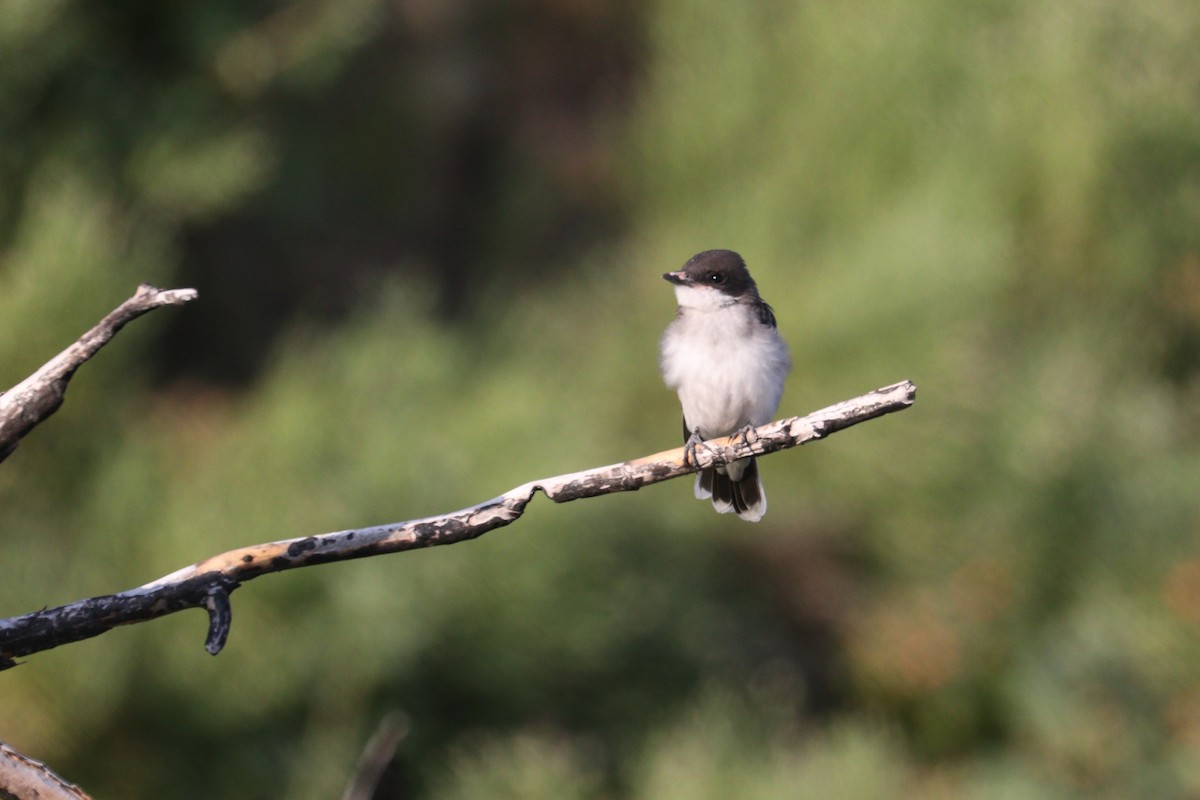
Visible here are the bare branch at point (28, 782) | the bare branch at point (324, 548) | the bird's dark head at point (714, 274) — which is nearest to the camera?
the bare branch at point (28, 782)

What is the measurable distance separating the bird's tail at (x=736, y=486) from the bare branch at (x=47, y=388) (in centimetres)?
147

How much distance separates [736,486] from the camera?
2.57 m

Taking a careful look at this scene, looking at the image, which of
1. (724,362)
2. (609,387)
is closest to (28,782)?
(724,362)

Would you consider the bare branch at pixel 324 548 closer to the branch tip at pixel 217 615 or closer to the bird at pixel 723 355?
the branch tip at pixel 217 615

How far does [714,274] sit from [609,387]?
266 cm

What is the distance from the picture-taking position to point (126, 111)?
4.32m

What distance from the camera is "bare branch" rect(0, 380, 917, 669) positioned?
104cm

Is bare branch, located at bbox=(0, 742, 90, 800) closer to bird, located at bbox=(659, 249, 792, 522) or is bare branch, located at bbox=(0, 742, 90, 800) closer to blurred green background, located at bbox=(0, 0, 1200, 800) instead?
bird, located at bbox=(659, 249, 792, 522)

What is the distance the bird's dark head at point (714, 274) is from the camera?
2.41m

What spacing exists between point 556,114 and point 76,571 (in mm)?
3115

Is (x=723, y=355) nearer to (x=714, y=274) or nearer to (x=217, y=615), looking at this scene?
(x=714, y=274)

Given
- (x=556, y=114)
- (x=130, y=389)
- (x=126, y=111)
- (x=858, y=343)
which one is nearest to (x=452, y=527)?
(x=130, y=389)

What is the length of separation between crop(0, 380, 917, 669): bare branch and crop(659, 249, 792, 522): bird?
116 cm

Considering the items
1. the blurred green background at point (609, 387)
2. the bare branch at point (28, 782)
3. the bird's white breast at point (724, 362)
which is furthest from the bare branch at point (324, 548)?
the blurred green background at point (609, 387)
